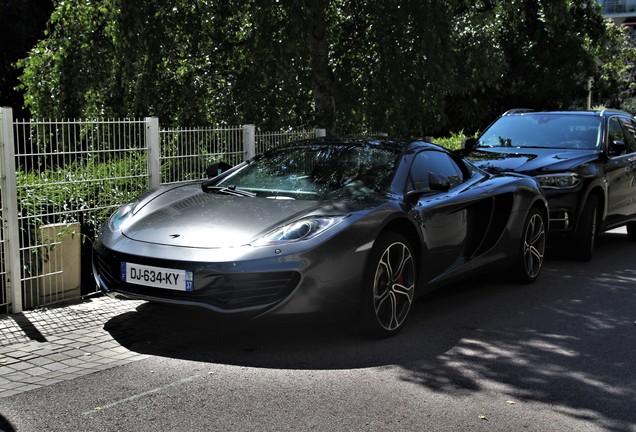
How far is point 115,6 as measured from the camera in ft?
36.9

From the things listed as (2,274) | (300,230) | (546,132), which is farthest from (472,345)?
(546,132)

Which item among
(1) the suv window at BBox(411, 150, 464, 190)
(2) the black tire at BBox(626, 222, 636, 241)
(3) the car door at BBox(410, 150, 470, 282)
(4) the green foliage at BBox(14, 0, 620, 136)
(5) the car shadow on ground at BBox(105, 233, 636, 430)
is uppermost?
(4) the green foliage at BBox(14, 0, 620, 136)

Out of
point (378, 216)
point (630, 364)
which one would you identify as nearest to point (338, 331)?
point (378, 216)

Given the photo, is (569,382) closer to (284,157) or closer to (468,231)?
(468,231)

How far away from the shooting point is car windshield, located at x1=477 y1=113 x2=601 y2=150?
978cm

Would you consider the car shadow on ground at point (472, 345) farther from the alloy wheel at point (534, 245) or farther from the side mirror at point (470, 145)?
the side mirror at point (470, 145)

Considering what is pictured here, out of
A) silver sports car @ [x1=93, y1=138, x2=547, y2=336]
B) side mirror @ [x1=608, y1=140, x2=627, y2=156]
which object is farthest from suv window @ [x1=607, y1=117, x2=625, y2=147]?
silver sports car @ [x1=93, y1=138, x2=547, y2=336]

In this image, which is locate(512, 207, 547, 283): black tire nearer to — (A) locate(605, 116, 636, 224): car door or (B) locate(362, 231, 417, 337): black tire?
(B) locate(362, 231, 417, 337): black tire

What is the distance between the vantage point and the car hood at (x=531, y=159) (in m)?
8.95

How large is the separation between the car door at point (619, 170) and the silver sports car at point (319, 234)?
2.90m

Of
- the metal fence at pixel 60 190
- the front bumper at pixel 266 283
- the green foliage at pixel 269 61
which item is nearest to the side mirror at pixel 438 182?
the front bumper at pixel 266 283

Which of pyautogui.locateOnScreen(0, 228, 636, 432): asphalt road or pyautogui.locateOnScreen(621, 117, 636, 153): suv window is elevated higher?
pyautogui.locateOnScreen(621, 117, 636, 153): suv window

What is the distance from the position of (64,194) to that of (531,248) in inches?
176

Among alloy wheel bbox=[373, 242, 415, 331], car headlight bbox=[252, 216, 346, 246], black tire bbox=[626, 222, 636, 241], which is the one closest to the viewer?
car headlight bbox=[252, 216, 346, 246]
